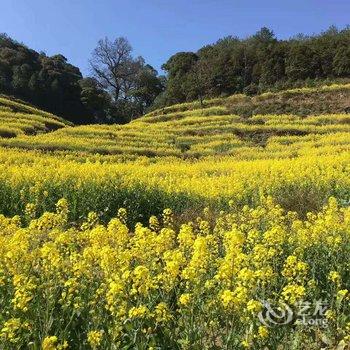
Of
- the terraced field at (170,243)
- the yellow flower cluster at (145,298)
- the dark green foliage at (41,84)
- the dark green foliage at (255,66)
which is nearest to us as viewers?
the yellow flower cluster at (145,298)

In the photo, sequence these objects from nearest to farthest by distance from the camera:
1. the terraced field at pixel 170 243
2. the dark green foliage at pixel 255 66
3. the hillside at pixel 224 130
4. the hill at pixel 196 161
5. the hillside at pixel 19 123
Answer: the terraced field at pixel 170 243 → the hill at pixel 196 161 → the hillside at pixel 224 130 → the hillside at pixel 19 123 → the dark green foliage at pixel 255 66

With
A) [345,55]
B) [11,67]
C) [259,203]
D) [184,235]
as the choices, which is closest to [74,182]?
[259,203]

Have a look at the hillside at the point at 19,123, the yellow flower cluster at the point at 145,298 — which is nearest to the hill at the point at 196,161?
the hillside at the point at 19,123

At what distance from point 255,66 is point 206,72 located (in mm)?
5181

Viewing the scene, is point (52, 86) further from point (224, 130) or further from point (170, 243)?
point (170, 243)

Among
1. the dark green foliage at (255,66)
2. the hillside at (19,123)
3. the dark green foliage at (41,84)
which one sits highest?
the dark green foliage at (255,66)

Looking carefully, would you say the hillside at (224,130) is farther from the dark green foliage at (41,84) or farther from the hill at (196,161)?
the dark green foliage at (41,84)

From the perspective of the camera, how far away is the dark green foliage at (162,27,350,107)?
4894 centimetres

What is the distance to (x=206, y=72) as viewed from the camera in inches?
2115

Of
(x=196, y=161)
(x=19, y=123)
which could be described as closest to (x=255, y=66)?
(x=19, y=123)

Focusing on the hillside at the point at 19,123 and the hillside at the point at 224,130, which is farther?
the hillside at the point at 19,123

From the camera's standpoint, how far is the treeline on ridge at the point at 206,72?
49344mm

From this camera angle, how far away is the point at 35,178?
11.4 metres

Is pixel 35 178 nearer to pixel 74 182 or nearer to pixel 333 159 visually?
pixel 74 182
